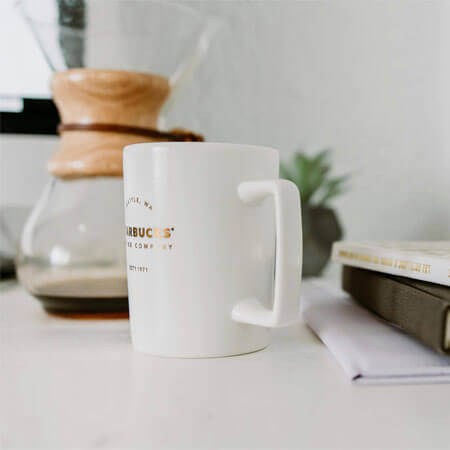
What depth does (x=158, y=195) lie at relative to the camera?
1.15 feet

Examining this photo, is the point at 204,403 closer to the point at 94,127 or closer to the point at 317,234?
the point at 94,127

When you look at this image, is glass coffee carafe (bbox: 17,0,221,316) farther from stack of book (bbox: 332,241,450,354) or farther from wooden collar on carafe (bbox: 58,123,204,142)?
stack of book (bbox: 332,241,450,354)

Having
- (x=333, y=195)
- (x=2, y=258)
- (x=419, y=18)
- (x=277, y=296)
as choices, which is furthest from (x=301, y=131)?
(x=277, y=296)

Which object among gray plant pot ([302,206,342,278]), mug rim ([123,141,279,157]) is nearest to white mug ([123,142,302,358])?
mug rim ([123,141,279,157])

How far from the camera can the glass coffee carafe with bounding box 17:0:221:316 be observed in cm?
48

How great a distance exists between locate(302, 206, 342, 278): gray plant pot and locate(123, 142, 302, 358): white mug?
18.4 inches

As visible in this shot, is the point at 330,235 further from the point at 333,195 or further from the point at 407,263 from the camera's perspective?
the point at 407,263

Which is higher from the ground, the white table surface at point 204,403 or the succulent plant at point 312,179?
the succulent plant at point 312,179

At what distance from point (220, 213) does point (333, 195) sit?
21.8 inches

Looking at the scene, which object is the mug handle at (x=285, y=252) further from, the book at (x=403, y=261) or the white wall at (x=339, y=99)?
the white wall at (x=339, y=99)

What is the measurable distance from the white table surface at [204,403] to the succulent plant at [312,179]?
48cm

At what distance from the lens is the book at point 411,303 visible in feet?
0.94

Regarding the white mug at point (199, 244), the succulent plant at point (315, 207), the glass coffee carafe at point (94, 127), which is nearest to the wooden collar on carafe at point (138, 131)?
the glass coffee carafe at point (94, 127)

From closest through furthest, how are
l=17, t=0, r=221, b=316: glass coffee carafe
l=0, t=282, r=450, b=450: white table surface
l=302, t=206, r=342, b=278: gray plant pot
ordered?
1. l=0, t=282, r=450, b=450: white table surface
2. l=17, t=0, r=221, b=316: glass coffee carafe
3. l=302, t=206, r=342, b=278: gray plant pot
